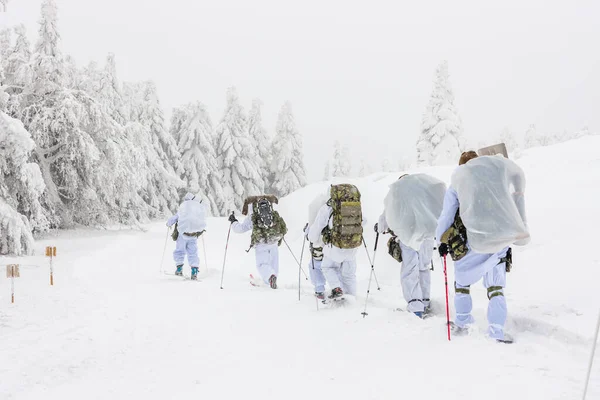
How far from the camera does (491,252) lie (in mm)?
4484

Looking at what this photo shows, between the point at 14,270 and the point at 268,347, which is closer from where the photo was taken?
the point at 268,347

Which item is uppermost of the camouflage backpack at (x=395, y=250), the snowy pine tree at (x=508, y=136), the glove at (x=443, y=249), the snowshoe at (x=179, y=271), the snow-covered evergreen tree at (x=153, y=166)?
the snowy pine tree at (x=508, y=136)

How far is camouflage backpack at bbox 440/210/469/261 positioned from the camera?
Result: 185 inches

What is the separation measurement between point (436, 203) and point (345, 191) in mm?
1387

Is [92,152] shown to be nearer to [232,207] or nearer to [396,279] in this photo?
[396,279]

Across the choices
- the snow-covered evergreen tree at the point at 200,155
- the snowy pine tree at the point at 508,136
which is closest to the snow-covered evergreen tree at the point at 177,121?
the snow-covered evergreen tree at the point at 200,155

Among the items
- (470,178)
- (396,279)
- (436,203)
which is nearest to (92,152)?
(396,279)

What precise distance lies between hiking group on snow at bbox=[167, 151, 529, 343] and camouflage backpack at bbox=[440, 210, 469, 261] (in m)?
0.01

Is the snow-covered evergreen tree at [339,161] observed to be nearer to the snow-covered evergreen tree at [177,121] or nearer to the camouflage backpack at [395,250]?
the snow-covered evergreen tree at [177,121]

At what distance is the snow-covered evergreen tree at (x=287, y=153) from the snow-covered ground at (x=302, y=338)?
111ft

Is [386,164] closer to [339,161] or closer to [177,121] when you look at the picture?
[339,161]

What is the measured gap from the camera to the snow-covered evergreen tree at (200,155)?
35.4 m

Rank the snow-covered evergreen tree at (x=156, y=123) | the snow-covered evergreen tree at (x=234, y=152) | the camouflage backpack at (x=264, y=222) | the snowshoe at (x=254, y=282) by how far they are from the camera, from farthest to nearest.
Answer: the snow-covered evergreen tree at (x=234, y=152)
the snow-covered evergreen tree at (x=156, y=123)
the snowshoe at (x=254, y=282)
the camouflage backpack at (x=264, y=222)

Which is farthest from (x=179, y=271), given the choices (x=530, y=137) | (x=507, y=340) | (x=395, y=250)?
(x=530, y=137)
